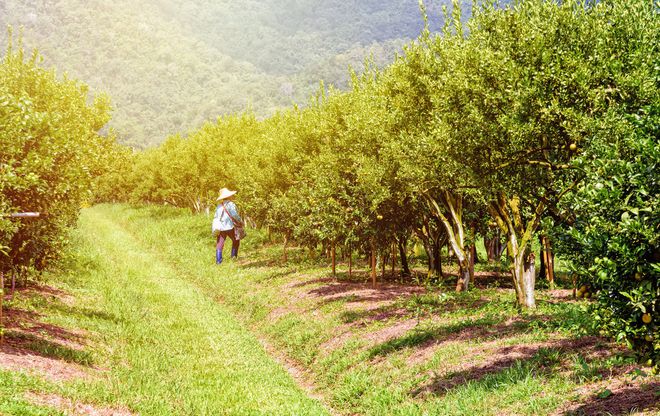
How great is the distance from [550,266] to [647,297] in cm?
2631

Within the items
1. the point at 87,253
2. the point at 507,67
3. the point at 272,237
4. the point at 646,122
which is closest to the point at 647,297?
the point at 646,122

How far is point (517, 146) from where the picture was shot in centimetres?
1553

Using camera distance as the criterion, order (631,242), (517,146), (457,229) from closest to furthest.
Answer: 1. (631,242)
2. (517,146)
3. (457,229)

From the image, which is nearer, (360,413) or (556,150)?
(360,413)

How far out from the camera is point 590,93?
14.3m

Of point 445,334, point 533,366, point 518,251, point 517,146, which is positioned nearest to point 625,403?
point 533,366

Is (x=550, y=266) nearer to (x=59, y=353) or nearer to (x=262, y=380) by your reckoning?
(x=262, y=380)

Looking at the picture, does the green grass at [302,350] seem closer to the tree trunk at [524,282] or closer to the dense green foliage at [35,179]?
the tree trunk at [524,282]

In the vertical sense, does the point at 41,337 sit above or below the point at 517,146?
below

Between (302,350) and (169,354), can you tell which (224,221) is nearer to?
(302,350)

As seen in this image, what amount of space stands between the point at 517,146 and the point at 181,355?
12080 mm

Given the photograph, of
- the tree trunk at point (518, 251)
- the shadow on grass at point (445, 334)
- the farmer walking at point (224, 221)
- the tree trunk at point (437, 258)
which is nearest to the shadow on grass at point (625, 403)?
the shadow on grass at point (445, 334)

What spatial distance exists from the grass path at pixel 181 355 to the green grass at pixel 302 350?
6 cm

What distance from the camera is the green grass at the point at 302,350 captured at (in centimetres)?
1252
